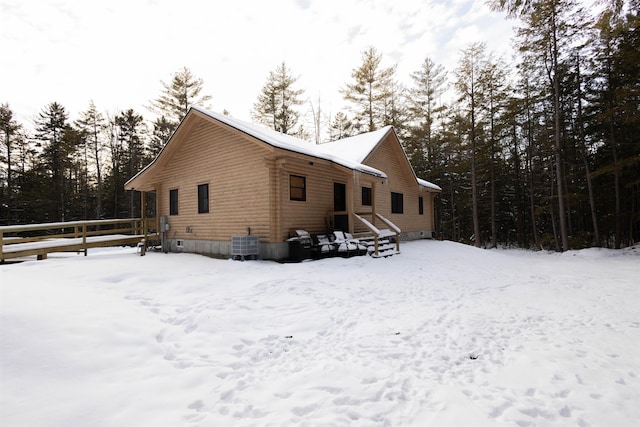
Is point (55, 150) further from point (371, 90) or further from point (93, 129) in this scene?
point (371, 90)

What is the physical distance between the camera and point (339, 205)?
12.8 metres

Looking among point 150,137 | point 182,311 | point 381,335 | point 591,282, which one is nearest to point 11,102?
point 150,137

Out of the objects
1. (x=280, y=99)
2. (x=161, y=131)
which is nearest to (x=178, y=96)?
(x=161, y=131)

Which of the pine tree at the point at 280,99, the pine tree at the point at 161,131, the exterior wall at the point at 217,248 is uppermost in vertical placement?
the pine tree at the point at 280,99

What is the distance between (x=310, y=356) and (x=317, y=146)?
13468mm

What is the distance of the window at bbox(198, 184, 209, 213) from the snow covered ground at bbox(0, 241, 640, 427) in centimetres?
572

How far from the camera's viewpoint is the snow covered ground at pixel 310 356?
2252 millimetres

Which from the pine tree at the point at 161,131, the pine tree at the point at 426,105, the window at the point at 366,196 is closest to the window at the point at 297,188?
the window at the point at 366,196

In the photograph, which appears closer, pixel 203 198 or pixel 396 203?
pixel 203 198

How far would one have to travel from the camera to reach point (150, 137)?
2636 cm

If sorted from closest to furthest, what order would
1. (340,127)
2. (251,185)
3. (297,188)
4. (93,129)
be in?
(251,185) → (297,188) → (93,129) → (340,127)

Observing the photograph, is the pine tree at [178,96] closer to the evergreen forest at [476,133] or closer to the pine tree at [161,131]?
the evergreen forest at [476,133]

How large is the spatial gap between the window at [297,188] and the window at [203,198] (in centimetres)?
401

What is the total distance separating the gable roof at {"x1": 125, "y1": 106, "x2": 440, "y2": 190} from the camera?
31.7ft
